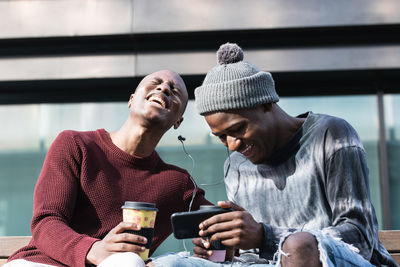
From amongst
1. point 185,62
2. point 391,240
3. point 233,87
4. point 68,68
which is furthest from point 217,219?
point 68,68

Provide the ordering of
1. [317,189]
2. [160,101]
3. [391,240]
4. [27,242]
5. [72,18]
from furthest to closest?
1. [72,18]
2. [27,242]
3. [391,240]
4. [160,101]
5. [317,189]

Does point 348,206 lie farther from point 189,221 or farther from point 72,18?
point 72,18

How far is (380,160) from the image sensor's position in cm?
580

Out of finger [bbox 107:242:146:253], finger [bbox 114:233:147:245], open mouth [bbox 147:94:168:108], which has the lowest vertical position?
finger [bbox 107:242:146:253]

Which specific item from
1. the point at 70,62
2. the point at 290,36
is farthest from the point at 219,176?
the point at 70,62

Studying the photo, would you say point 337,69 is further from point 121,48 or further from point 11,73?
point 11,73

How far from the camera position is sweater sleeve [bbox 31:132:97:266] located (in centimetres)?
238

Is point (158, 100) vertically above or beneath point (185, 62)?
beneath

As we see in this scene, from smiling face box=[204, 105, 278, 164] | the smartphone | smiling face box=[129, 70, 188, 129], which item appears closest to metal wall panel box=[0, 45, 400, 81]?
smiling face box=[129, 70, 188, 129]

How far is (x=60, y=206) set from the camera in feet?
8.59

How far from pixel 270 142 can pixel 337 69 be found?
3.17 meters

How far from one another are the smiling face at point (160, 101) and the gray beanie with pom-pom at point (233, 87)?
325 mm

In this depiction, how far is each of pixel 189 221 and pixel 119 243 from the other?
0.32 meters

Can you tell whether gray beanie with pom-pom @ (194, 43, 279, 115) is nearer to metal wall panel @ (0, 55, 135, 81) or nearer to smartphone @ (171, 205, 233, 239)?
smartphone @ (171, 205, 233, 239)
